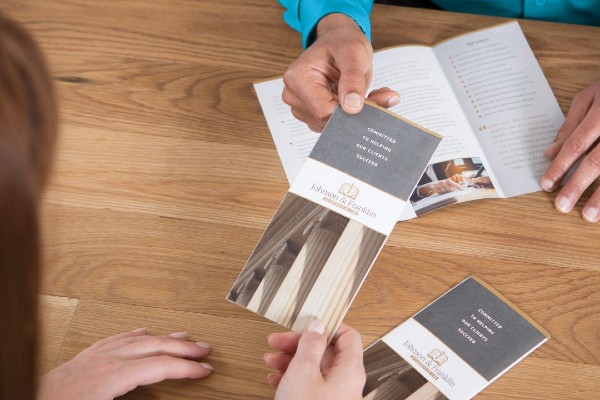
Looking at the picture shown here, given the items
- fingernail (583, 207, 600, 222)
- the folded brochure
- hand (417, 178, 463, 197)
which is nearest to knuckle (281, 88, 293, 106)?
hand (417, 178, 463, 197)

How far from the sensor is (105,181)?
1.04m

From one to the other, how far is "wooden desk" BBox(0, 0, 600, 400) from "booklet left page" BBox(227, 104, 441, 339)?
101mm

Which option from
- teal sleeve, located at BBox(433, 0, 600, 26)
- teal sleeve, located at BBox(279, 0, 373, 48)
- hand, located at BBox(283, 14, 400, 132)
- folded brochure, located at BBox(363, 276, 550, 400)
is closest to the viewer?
folded brochure, located at BBox(363, 276, 550, 400)

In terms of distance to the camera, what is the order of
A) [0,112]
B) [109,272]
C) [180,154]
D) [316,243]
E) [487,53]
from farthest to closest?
1. [487,53]
2. [180,154]
3. [109,272]
4. [316,243]
5. [0,112]

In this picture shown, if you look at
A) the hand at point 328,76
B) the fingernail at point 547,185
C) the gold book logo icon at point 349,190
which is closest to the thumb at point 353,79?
the hand at point 328,76

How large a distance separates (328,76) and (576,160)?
0.41 metres

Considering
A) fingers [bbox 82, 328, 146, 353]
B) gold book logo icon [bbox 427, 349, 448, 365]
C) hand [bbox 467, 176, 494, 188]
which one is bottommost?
fingers [bbox 82, 328, 146, 353]

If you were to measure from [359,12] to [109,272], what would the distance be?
61 cm

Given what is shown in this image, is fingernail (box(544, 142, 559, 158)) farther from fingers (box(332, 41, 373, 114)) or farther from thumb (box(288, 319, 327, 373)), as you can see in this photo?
thumb (box(288, 319, 327, 373))

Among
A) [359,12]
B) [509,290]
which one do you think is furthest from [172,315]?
[359,12]

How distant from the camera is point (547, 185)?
40.9 inches

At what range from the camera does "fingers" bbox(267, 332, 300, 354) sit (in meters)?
0.83

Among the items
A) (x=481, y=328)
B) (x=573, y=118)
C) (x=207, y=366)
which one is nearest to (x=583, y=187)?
(x=573, y=118)

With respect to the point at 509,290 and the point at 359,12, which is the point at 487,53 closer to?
the point at 359,12
